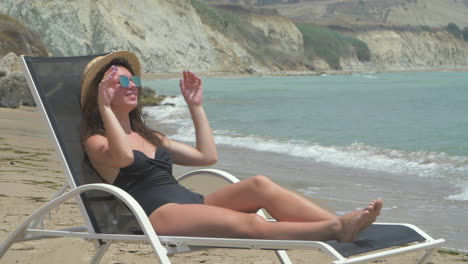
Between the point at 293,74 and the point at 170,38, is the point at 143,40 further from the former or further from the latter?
the point at 293,74

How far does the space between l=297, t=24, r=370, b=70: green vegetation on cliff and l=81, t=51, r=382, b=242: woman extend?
101 m

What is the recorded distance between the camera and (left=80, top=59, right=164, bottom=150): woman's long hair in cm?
332

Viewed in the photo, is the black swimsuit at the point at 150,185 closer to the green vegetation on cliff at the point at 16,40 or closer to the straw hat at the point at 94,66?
the straw hat at the point at 94,66

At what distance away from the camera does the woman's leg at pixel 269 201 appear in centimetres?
281

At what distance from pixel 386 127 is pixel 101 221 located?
55.5ft

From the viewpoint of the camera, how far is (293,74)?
87.9 meters

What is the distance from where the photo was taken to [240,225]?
110 inches

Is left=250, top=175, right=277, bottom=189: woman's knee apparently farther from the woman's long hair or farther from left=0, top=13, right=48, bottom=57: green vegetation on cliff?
left=0, top=13, right=48, bottom=57: green vegetation on cliff

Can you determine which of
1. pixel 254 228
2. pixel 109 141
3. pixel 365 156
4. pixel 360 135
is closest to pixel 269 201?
pixel 254 228

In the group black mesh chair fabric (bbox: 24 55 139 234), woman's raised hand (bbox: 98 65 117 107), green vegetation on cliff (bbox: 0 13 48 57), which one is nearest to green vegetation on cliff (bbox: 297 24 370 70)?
green vegetation on cliff (bbox: 0 13 48 57)

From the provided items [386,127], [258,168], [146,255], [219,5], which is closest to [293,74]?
[219,5]

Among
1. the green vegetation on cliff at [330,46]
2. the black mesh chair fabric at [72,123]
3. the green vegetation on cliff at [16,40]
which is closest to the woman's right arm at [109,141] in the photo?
the black mesh chair fabric at [72,123]

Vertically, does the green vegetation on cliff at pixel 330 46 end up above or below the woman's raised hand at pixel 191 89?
below

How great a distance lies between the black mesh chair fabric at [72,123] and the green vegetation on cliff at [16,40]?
781 inches
